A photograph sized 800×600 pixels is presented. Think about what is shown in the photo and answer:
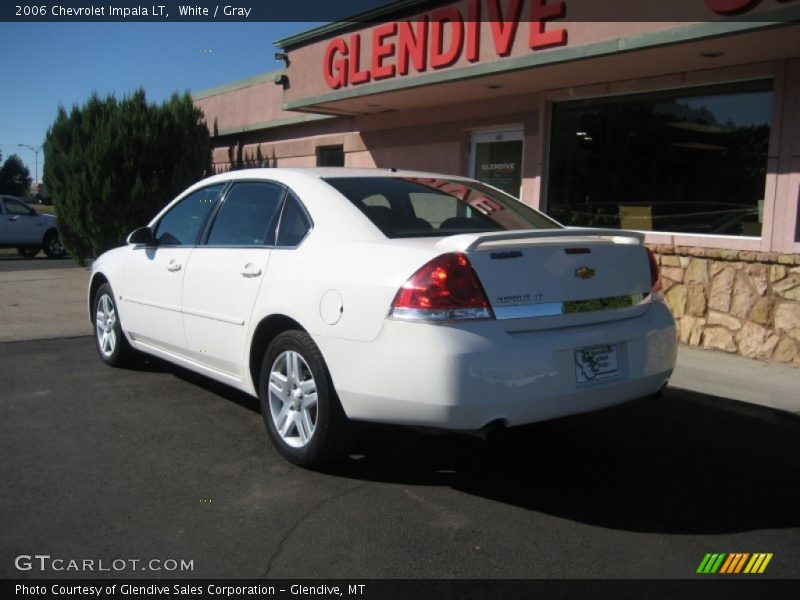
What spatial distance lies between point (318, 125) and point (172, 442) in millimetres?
10107

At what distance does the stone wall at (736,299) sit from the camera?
717 centimetres

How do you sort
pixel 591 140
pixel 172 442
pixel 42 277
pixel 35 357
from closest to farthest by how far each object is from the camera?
pixel 172 442 < pixel 35 357 < pixel 591 140 < pixel 42 277

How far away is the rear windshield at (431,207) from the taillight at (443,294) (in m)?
0.55


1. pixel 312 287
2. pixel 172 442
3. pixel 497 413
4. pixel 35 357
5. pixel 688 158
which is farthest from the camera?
pixel 688 158

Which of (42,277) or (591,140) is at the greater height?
(591,140)

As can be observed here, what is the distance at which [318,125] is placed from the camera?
13828 mm

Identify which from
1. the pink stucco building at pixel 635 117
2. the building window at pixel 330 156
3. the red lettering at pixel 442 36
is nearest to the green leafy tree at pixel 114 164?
the building window at pixel 330 156

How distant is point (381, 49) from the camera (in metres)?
10.1

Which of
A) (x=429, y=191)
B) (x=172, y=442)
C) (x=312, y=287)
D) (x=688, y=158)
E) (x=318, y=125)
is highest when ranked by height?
(x=318, y=125)

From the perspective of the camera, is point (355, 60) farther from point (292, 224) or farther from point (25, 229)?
point (25, 229)

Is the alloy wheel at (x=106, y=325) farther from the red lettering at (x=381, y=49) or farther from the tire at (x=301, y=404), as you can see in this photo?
the red lettering at (x=381, y=49)

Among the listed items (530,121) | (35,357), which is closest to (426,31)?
(530,121)

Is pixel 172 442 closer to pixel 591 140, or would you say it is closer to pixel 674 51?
pixel 674 51

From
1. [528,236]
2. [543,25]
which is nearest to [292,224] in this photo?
[528,236]
